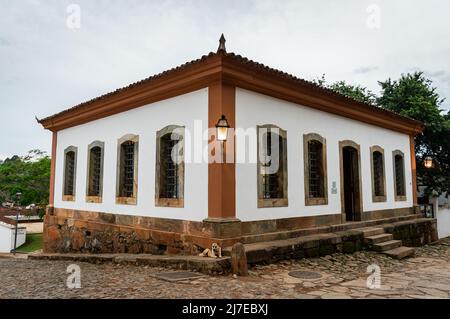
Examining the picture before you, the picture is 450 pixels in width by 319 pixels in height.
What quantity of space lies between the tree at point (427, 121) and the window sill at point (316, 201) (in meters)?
8.04

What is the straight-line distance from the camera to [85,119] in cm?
1098

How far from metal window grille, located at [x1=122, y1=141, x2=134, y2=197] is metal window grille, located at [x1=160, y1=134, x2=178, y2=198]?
4.90ft

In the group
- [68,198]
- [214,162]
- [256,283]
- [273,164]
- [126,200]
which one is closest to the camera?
[256,283]

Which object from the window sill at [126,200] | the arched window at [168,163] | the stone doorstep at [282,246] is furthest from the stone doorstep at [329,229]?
the window sill at [126,200]

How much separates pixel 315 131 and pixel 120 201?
534 centimetres

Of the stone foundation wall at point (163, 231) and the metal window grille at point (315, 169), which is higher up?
the metal window grille at point (315, 169)

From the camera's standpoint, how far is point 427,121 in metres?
14.6

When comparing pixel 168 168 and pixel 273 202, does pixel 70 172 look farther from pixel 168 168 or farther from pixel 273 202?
pixel 273 202

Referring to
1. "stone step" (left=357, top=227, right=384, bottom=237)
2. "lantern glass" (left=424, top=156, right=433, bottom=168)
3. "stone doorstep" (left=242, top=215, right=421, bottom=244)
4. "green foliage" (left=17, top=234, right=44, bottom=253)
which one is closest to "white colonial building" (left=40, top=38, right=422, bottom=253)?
"stone doorstep" (left=242, top=215, right=421, bottom=244)

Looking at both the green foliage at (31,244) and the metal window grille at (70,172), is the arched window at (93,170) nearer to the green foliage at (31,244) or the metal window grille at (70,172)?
the metal window grille at (70,172)

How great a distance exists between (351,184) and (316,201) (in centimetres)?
228

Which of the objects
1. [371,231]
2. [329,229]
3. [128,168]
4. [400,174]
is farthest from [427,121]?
[128,168]

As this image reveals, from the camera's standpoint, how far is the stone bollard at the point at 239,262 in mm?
5973

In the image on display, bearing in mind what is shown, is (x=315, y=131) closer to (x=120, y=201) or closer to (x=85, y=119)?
(x=120, y=201)
